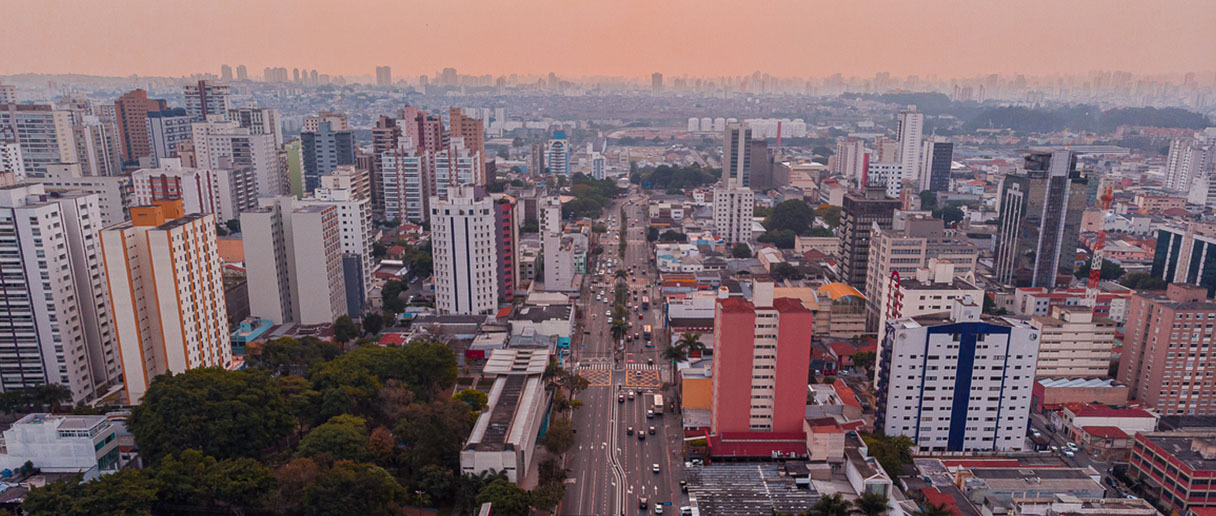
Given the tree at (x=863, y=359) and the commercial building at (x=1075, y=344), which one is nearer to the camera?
the commercial building at (x=1075, y=344)

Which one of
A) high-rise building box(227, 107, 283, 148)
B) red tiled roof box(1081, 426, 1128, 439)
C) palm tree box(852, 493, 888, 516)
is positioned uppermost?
high-rise building box(227, 107, 283, 148)

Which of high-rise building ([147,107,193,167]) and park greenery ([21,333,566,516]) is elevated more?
high-rise building ([147,107,193,167])

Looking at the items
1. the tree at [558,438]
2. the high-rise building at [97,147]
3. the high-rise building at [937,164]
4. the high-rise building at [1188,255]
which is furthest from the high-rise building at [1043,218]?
the high-rise building at [97,147]

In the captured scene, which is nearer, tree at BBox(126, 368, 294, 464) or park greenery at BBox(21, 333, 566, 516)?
park greenery at BBox(21, 333, 566, 516)

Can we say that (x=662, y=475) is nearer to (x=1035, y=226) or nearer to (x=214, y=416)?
(x=214, y=416)

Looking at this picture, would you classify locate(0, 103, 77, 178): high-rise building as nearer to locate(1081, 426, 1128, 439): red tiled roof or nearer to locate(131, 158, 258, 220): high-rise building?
locate(131, 158, 258, 220): high-rise building

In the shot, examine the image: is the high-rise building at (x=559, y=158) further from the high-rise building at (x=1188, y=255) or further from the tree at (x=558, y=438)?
the tree at (x=558, y=438)

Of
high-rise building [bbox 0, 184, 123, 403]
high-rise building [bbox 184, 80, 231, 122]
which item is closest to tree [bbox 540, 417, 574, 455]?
high-rise building [bbox 0, 184, 123, 403]
